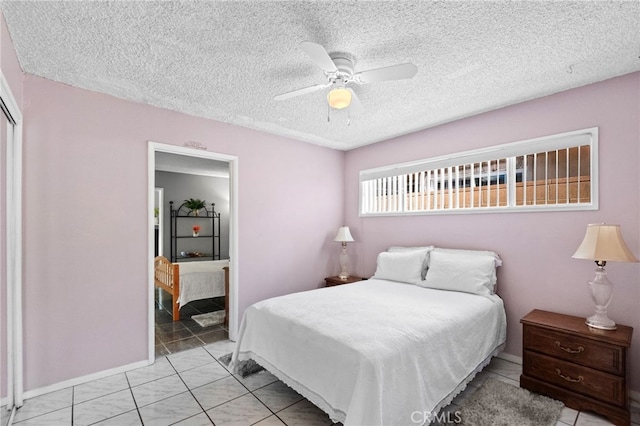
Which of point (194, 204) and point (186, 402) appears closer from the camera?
point (186, 402)

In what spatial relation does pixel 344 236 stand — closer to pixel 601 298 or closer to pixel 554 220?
pixel 554 220

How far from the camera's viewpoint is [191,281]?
4.18 m

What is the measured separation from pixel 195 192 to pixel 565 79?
6.75 metres

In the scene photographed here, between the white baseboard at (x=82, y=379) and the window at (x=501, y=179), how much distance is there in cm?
327

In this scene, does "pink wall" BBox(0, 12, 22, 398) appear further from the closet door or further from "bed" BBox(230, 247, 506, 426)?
"bed" BBox(230, 247, 506, 426)

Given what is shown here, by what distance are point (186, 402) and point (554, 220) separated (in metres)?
3.45

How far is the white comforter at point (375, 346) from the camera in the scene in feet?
5.45

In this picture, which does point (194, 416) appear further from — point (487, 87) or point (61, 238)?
point (487, 87)

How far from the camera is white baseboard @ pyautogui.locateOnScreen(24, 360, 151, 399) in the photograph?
2338mm

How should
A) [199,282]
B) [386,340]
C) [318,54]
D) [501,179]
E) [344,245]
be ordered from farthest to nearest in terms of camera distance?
[344,245]
[199,282]
[501,179]
[386,340]
[318,54]

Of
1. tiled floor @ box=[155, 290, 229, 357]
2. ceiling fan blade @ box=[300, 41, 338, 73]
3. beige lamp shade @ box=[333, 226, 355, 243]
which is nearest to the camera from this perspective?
ceiling fan blade @ box=[300, 41, 338, 73]

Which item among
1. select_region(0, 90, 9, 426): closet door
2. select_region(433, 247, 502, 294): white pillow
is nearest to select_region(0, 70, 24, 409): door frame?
select_region(0, 90, 9, 426): closet door

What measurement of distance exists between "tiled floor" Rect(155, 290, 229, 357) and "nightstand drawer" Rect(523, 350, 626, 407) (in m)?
3.07

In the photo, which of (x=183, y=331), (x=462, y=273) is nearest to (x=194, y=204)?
(x=183, y=331)
